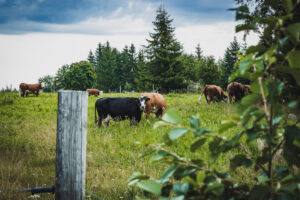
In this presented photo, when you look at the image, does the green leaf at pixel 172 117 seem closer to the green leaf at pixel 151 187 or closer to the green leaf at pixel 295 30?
the green leaf at pixel 151 187

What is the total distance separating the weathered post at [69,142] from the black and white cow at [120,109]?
744 centimetres

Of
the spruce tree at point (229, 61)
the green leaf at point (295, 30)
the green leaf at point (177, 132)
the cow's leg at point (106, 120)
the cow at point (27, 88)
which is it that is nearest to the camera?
the green leaf at point (295, 30)

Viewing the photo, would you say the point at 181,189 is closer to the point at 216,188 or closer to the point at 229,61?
the point at 216,188

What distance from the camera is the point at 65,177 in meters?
1.72

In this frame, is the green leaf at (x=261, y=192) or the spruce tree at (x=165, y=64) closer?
the green leaf at (x=261, y=192)

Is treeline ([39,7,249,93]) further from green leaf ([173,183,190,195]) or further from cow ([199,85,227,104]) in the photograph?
green leaf ([173,183,190,195])

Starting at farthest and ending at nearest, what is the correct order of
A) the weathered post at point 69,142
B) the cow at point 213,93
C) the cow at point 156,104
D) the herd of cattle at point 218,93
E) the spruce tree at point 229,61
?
the spruce tree at point 229,61 → the cow at point 213,93 → the herd of cattle at point 218,93 → the cow at point 156,104 → the weathered post at point 69,142

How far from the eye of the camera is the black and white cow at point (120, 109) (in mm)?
9398

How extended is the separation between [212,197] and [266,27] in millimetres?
713

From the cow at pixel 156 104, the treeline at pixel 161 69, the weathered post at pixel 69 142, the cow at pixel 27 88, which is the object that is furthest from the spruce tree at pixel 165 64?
the weathered post at pixel 69 142

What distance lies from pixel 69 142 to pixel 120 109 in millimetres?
7766

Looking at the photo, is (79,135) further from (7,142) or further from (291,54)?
(7,142)

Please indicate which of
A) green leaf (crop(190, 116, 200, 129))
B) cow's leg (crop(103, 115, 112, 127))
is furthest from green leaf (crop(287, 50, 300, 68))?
cow's leg (crop(103, 115, 112, 127))

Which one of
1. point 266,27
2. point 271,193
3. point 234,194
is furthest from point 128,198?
point 266,27
